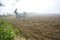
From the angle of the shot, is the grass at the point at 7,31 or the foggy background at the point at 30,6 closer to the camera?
the grass at the point at 7,31

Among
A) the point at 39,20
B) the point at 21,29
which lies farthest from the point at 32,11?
the point at 21,29

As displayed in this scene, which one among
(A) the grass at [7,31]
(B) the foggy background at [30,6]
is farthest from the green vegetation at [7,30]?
(B) the foggy background at [30,6]

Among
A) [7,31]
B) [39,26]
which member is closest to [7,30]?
[7,31]

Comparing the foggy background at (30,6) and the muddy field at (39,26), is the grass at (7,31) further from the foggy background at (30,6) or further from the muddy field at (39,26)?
the foggy background at (30,6)

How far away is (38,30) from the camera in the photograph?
9.48 ft

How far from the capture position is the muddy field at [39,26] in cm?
284

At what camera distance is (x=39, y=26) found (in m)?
2.93

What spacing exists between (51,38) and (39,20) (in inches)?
16.0

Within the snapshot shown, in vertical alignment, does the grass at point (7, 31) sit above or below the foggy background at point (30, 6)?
below

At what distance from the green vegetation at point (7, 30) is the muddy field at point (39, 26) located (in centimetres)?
8

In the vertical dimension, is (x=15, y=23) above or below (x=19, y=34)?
above

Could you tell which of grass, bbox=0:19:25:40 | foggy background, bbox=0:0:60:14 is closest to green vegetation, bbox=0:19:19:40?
grass, bbox=0:19:25:40

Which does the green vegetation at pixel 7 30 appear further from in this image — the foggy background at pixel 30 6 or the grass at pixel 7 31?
A: the foggy background at pixel 30 6

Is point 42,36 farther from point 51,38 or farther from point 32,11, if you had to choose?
point 32,11
